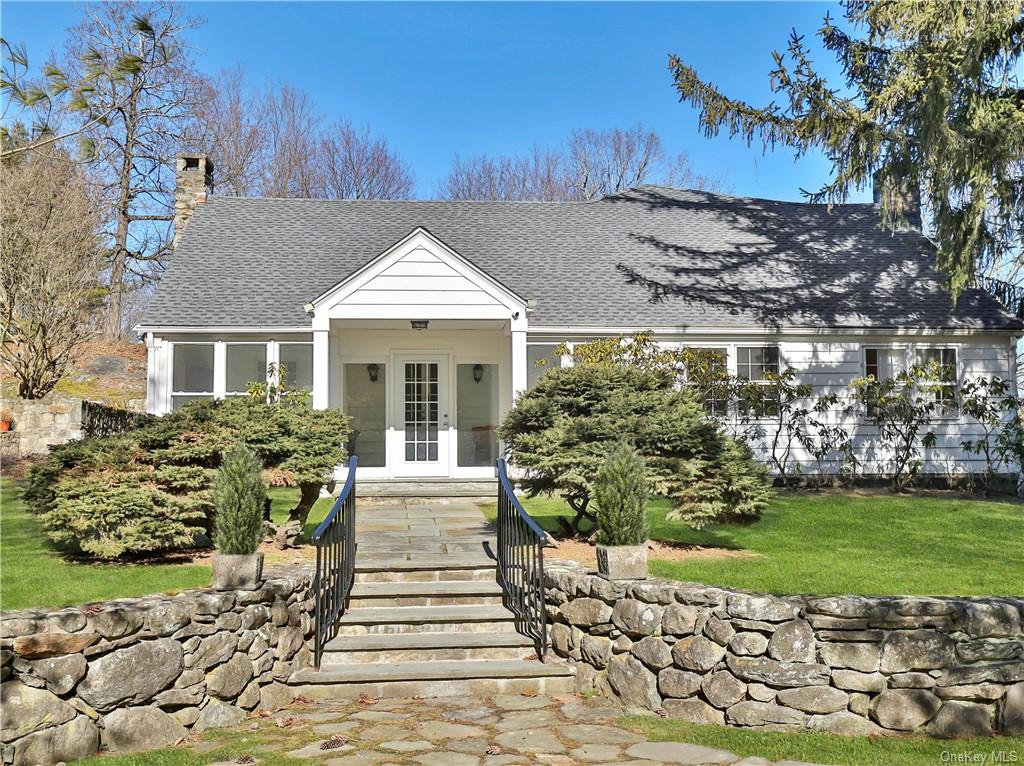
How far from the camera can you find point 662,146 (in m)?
35.4

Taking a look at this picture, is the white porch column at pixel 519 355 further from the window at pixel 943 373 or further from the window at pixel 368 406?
the window at pixel 943 373

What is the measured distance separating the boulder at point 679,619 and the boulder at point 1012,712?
1.84 metres

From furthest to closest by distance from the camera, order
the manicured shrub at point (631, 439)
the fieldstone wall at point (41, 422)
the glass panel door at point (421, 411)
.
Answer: the fieldstone wall at point (41, 422), the glass panel door at point (421, 411), the manicured shrub at point (631, 439)

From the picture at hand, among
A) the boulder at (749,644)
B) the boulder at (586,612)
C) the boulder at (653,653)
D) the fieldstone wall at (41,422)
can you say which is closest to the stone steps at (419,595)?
the boulder at (586,612)

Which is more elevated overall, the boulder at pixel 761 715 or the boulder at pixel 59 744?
the boulder at pixel 59 744

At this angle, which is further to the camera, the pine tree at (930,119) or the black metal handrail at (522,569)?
the pine tree at (930,119)

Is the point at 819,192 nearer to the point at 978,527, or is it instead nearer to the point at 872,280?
the point at 872,280

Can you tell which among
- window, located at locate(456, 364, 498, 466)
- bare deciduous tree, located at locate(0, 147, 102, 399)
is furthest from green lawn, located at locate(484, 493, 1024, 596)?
bare deciduous tree, located at locate(0, 147, 102, 399)

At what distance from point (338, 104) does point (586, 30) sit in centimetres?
2213

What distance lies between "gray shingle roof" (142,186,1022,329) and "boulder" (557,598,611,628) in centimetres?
873

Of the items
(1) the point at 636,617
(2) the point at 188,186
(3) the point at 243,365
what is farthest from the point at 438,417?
(1) the point at 636,617

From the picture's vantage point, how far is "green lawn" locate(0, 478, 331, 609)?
249 inches

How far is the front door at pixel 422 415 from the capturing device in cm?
1480

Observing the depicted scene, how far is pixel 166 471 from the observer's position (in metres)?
7.91
